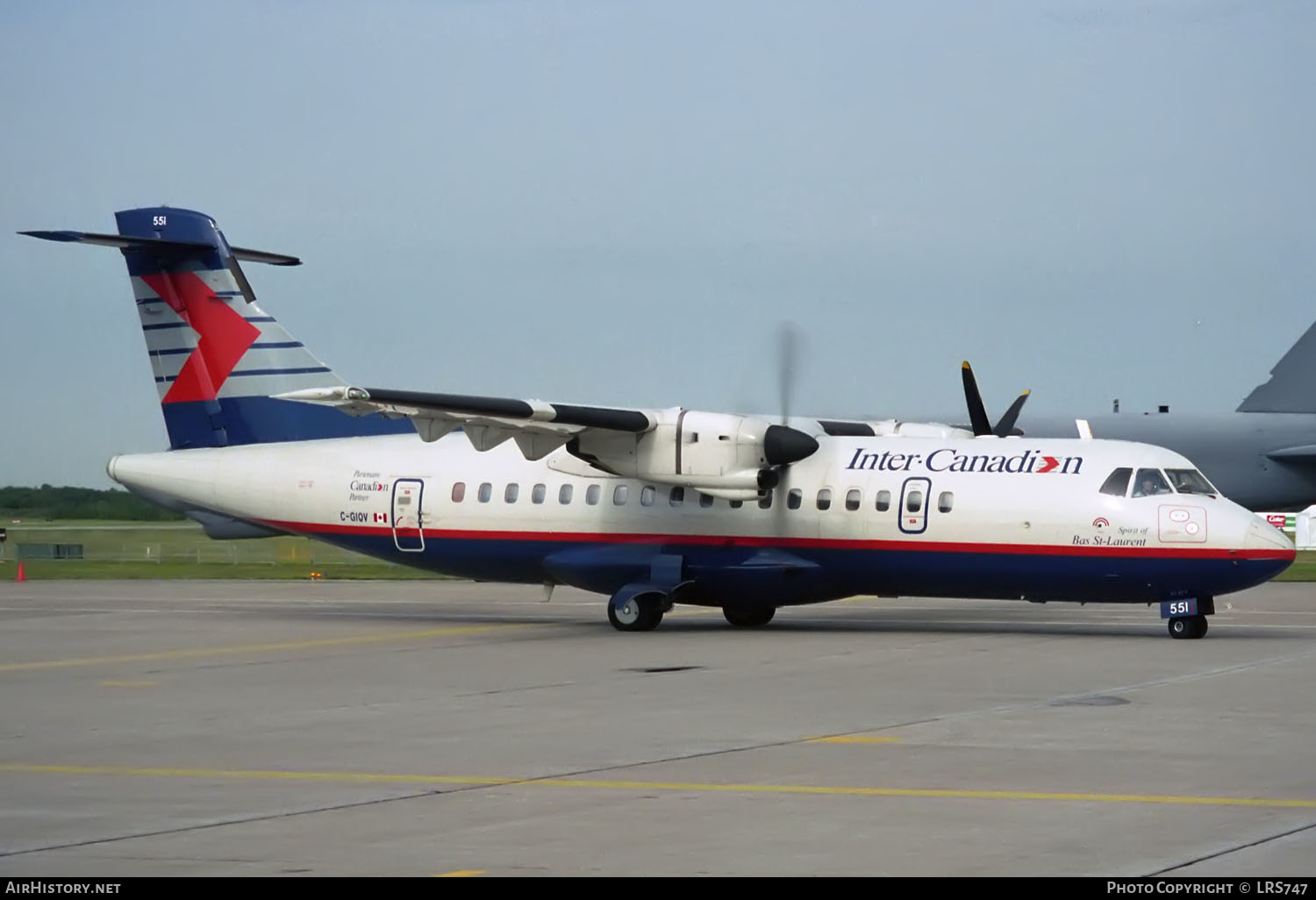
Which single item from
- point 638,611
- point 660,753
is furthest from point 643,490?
point 660,753

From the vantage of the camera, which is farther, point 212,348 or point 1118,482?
point 212,348

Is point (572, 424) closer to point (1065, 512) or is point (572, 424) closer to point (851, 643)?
point (851, 643)

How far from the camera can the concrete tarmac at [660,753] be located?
847 cm

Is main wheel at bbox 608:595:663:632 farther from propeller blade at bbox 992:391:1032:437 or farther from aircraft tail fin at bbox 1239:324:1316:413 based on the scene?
aircraft tail fin at bbox 1239:324:1316:413

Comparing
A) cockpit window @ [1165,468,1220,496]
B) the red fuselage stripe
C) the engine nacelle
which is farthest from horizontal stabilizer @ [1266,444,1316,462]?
the engine nacelle

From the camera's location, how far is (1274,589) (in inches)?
1335

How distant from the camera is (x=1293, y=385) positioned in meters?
55.9

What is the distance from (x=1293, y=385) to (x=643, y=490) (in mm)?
37910

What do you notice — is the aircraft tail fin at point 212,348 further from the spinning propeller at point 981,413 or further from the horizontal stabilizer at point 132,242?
the spinning propeller at point 981,413

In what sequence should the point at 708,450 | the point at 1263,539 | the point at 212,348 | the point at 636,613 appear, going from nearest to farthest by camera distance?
1. the point at 1263,539
2. the point at 708,450
3. the point at 636,613
4. the point at 212,348

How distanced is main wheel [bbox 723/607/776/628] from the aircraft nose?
666 centimetres

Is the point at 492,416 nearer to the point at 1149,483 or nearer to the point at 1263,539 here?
the point at 1149,483

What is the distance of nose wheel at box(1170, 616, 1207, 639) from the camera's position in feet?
70.8

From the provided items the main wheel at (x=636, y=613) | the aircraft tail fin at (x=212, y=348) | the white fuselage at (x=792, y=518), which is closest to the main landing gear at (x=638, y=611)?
the main wheel at (x=636, y=613)
